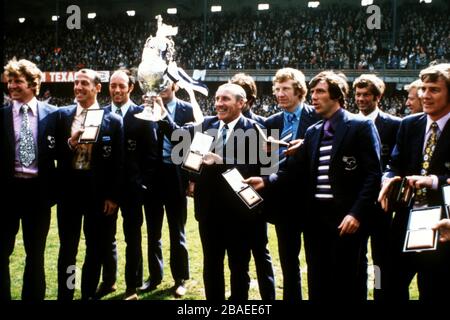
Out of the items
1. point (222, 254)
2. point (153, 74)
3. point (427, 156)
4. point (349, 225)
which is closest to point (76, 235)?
point (222, 254)

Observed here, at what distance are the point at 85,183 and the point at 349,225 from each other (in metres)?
2.07

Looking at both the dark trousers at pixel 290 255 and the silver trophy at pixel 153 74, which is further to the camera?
the silver trophy at pixel 153 74

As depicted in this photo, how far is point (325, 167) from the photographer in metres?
3.12

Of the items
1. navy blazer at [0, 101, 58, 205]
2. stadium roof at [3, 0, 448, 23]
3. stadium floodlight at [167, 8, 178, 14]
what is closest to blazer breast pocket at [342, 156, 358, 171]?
navy blazer at [0, 101, 58, 205]

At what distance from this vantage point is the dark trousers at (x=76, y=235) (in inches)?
143

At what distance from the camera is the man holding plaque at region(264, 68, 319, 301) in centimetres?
353

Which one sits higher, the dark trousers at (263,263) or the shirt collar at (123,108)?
the shirt collar at (123,108)

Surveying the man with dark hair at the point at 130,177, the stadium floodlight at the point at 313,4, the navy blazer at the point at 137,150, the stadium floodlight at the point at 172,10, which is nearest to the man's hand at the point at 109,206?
the man with dark hair at the point at 130,177

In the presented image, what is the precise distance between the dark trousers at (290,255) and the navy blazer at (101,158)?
4.55ft

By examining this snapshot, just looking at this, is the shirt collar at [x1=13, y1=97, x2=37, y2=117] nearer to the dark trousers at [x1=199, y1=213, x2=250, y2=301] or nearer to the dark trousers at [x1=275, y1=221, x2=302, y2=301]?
the dark trousers at [x1=199, y1=213, x2=250, y2=301]

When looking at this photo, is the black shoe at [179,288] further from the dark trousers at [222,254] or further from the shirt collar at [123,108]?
the shirt collar at [123,108]

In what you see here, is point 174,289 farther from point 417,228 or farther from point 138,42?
point 138,42

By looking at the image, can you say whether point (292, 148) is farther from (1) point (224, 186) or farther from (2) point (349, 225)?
(2) point (349, 225)
